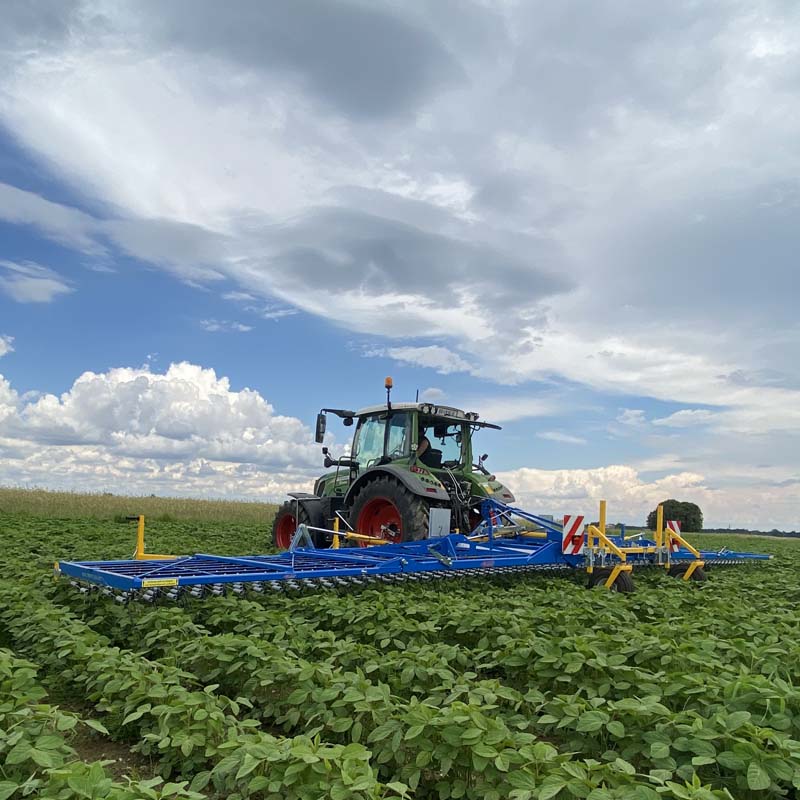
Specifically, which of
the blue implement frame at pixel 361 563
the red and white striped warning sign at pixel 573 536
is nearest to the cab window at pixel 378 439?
the blue implement frame at pixel 361 563

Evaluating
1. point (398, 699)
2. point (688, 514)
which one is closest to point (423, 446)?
point (398, 699)

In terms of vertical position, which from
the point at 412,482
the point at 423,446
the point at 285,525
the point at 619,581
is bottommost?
the point at 619,581

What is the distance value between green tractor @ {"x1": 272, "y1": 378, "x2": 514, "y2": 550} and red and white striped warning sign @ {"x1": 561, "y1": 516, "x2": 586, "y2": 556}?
161cm

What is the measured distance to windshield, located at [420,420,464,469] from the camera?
10719 millimetres

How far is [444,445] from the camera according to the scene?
430 inches

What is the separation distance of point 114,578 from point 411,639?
97.8 inches

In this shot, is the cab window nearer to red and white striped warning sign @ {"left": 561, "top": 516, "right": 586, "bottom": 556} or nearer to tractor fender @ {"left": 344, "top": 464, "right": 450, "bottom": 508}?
tractor fender @ {"left": 344, "top": 464, "right": 450, "bottom": 508}

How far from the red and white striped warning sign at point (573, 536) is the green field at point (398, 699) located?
111 cm

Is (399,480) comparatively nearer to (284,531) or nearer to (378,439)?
(378,439)

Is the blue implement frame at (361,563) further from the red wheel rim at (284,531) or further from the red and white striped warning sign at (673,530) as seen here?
Answer: the red wheel rim at (284,531)

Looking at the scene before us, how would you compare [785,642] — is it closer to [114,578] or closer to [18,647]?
[114,578]

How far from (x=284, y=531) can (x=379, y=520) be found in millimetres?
2577

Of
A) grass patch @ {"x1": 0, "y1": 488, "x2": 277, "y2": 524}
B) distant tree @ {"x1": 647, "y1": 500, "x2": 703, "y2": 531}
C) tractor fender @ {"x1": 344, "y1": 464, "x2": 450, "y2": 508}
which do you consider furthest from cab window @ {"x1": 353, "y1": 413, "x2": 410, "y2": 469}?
distant tree @ {"x1": 647, "y1": 500, "x2": 703, "y2": 531}

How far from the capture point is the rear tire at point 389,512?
880 cm
